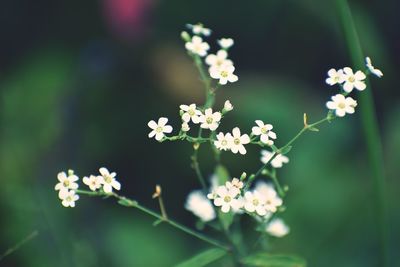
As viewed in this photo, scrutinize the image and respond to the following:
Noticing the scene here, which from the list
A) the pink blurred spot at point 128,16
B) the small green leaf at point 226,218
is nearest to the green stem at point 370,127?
the small green leaf at point 226,218

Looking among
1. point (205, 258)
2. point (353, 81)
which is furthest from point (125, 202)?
point (353, 81)

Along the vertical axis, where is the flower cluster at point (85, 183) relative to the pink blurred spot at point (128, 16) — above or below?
below

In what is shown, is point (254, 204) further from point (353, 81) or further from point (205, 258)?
point (353, 81)

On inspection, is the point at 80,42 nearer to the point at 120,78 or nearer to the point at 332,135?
the point at 120,78

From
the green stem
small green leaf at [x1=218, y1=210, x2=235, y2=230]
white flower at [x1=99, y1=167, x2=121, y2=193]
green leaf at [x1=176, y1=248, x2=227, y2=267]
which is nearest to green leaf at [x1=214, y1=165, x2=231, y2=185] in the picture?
small green leaf at [x1=218, y1=210, x2=235, y2=230]

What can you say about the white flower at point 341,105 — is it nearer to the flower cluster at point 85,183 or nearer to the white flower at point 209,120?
the white flower at point 209,120

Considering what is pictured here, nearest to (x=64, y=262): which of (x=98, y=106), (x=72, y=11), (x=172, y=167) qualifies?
(x=172, y=167)

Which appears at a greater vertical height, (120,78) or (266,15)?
(266,15)
